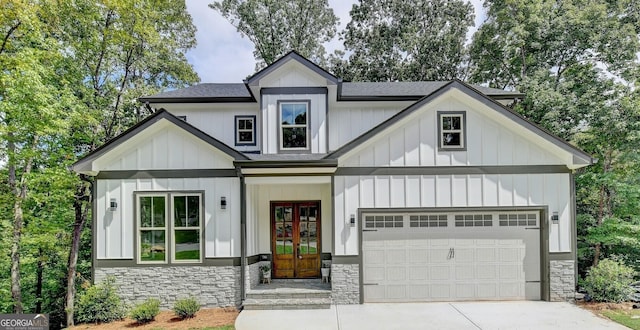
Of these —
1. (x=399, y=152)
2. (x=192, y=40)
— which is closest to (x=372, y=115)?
(x=399, y=152)

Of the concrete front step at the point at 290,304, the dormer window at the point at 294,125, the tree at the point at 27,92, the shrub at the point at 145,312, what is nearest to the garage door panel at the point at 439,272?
the concrete front step at the point at 290,304

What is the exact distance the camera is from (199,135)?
8773 mm

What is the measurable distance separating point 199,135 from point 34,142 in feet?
24.2

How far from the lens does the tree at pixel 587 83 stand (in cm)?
1099

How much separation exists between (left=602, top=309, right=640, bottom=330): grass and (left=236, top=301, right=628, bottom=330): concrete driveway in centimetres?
23

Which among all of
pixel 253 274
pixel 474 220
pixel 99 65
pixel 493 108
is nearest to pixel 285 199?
pixel 253 274

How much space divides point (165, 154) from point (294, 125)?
12.2 feet

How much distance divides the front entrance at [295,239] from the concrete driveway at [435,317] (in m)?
2.20

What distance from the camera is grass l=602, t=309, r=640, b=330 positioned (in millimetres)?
7135

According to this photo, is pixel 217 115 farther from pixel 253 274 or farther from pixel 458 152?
pixel 458 152

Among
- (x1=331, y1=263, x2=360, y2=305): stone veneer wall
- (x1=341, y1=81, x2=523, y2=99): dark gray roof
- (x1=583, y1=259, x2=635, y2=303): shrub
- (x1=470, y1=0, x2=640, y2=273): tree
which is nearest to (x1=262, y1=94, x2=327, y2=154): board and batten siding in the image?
(x1=341, y1=81, x2=523, y2=99): dark gray roof

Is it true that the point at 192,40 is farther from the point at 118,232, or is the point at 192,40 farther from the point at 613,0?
the point at 613,0

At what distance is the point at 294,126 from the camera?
33.4 ft

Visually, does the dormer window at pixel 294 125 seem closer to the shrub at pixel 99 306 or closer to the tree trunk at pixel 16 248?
the shrub at pixel 99 306
